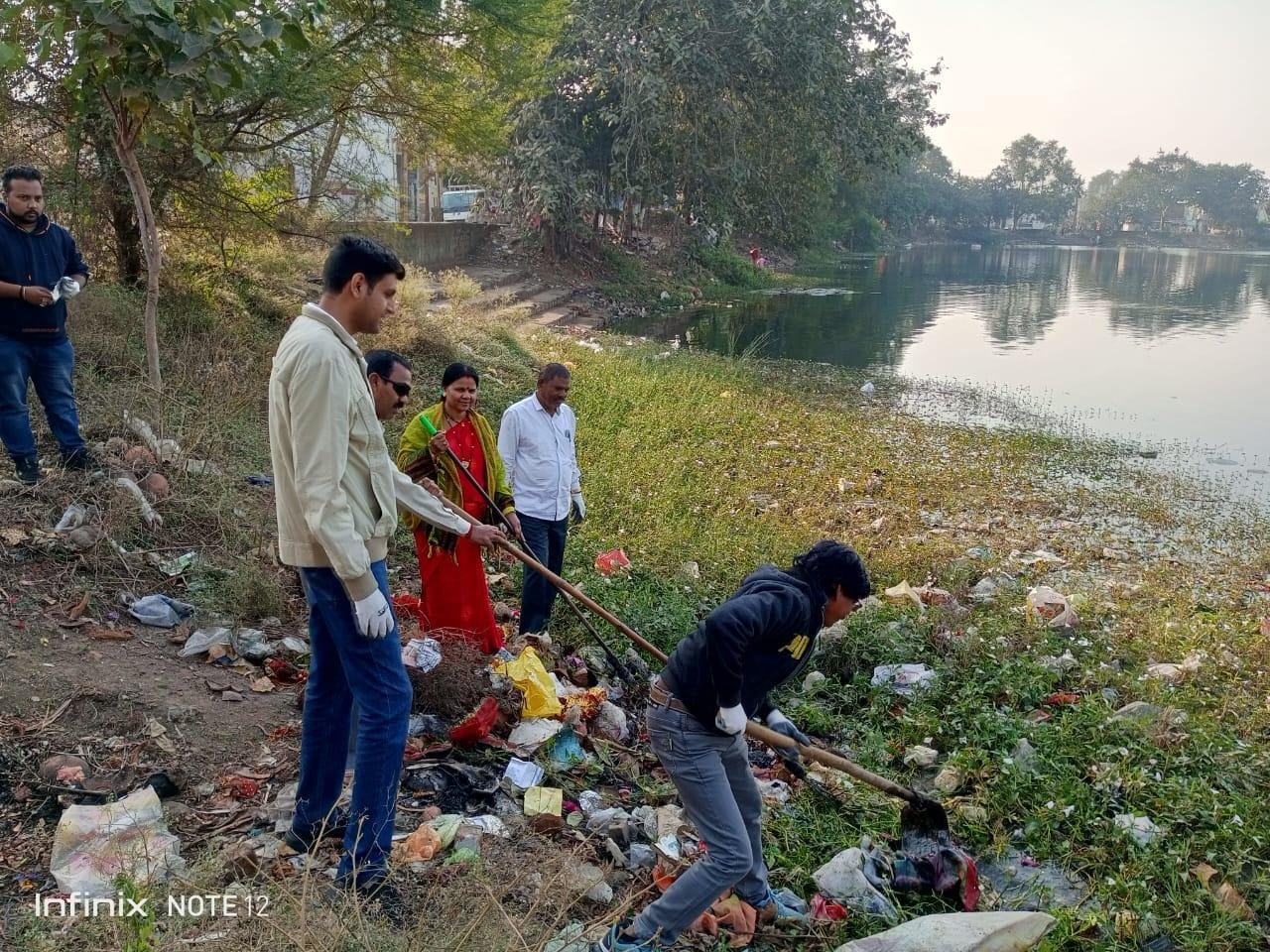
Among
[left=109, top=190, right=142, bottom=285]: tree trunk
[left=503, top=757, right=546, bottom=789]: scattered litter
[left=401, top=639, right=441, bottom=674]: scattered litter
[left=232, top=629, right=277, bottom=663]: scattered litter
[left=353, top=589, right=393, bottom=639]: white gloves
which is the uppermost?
[left=109, top=190, right=142, bottom=285]: tree trunk

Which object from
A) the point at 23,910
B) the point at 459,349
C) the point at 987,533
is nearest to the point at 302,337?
the point at 23,910

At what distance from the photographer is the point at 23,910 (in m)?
2.39

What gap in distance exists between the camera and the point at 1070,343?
2212 centimetres

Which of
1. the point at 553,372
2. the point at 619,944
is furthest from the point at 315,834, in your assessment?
the point at 553,372

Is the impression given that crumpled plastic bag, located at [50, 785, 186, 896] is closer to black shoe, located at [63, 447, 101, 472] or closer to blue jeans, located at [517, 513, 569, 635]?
blue jeans, located at [517, 513, 569, 635]

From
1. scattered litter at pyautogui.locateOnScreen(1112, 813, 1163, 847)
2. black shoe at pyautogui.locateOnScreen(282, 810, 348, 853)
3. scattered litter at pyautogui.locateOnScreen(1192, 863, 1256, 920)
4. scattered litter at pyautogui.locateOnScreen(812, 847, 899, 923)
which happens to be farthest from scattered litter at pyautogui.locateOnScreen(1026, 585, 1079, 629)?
black shoe at pyautogui.locateOnScreen(282, 810, 348, 853)

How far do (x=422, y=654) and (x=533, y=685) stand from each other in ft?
1.53

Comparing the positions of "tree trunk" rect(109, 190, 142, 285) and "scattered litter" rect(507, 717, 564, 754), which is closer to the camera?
"scattered litter" rect(507, 717, 564, 754)

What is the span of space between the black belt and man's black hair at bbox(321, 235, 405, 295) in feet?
4.48

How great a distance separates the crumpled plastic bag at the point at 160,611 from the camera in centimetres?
411

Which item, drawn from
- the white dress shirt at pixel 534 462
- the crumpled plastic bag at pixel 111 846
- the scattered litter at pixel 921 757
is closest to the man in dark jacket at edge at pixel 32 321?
the white dress shirt at pixel 534 462

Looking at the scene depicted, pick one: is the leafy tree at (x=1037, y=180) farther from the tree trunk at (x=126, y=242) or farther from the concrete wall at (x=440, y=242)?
the tree trunk at (x=126, y=242)

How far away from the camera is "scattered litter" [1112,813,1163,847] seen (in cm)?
334

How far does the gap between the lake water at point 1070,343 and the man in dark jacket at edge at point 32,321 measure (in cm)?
1011
